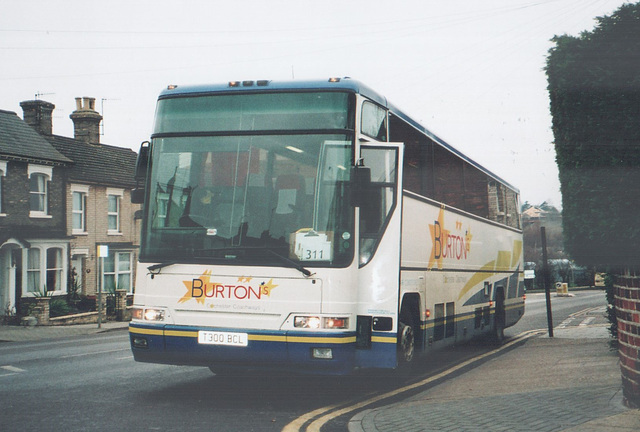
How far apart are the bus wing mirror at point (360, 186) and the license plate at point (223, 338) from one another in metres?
1.93

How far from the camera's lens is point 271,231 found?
849 cm

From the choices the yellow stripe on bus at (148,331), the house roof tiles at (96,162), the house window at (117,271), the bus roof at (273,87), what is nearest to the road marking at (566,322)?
the bus roof at (273,87)

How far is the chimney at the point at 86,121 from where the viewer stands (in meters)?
37.6

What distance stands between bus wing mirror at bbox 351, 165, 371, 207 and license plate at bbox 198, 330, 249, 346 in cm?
193

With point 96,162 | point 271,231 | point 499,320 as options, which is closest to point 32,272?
point 96,162

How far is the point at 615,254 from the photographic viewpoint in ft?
21.8

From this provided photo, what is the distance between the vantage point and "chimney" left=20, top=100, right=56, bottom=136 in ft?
111

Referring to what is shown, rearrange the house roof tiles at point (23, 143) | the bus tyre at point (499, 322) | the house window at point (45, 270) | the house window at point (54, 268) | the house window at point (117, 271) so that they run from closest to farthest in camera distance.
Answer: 1. the bus tyre at point (499, 322)
2. the house roof tiles at point (23, 143)
3. the house window at point (45, 270)
4. the house window at point (54, 268)
5. the house window at point (117, 271)

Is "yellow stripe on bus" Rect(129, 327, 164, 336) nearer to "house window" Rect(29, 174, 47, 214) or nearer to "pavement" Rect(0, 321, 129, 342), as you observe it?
"pavement" Rect(0, 321, 129, 342)

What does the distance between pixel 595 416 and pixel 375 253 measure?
2.93m

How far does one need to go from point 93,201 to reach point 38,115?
4.50 m

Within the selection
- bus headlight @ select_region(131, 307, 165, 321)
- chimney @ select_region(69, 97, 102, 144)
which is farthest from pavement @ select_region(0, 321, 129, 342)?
bus headlight @ select_region(131, 307, 165, 321)

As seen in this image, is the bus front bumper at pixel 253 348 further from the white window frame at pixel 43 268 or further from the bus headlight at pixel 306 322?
the white window frame at pixel 43 268

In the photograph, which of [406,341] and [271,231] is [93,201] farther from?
[271,231]
